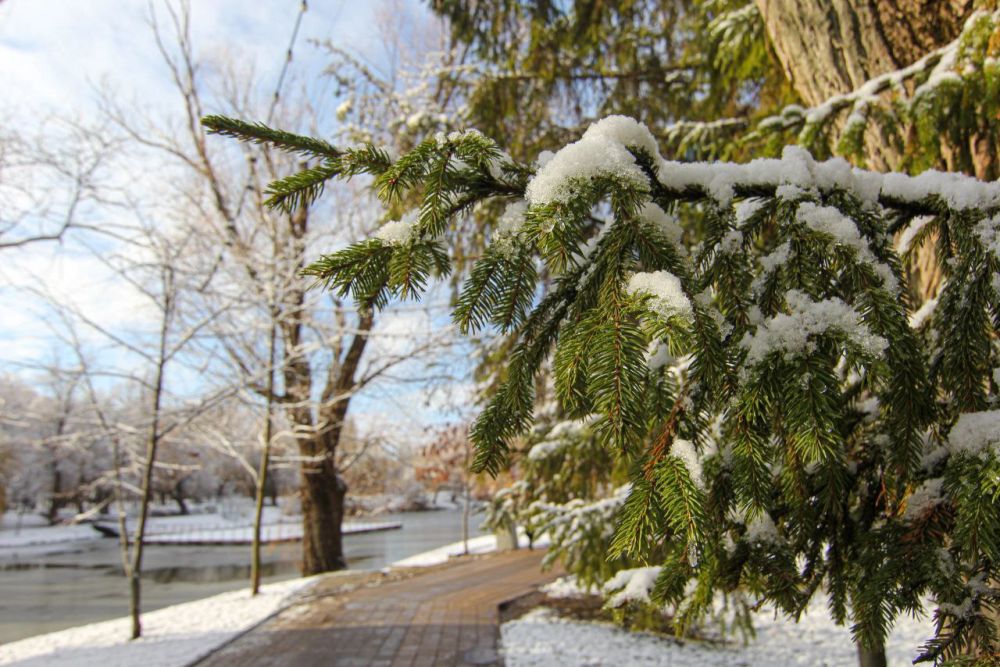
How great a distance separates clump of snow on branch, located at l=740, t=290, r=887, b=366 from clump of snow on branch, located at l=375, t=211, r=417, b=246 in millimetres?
614

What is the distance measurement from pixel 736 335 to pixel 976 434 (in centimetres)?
44

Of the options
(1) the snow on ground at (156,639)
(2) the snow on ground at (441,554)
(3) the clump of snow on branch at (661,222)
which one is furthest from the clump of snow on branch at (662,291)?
(2) the snow on ground at (441,554)

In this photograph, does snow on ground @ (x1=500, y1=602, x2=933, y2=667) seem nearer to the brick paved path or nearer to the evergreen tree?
the brick paved path

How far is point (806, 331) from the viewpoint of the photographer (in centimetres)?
97

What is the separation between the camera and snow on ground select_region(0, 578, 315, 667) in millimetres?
6141

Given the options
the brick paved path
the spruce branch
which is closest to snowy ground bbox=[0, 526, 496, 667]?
the brick paved path

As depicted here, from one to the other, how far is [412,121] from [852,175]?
235 inches

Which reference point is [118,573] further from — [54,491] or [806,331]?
[54,491]

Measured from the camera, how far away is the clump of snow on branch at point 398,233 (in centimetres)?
114

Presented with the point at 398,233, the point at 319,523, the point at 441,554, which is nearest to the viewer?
the point at 398,233

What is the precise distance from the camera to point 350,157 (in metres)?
1.24

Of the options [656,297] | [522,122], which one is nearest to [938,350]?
[656,297]

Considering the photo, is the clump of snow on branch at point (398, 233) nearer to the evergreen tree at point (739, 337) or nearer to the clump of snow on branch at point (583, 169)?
the evergreen tree at point (739, 337)

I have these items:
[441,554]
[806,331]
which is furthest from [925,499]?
[441,554]
